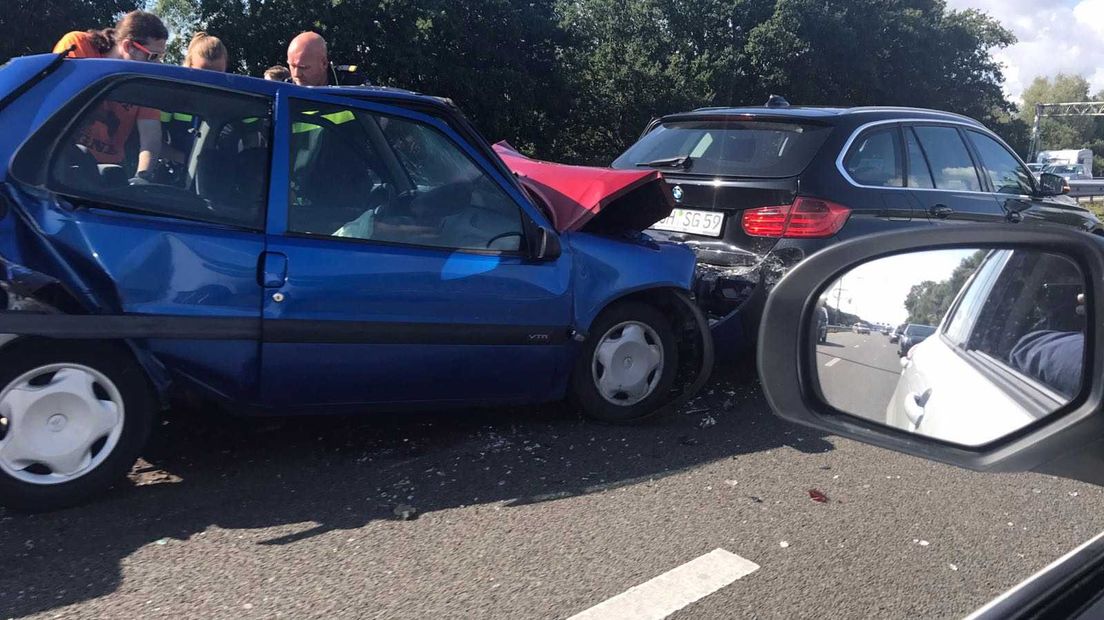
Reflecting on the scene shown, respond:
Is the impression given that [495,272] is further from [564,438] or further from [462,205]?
[564,438]

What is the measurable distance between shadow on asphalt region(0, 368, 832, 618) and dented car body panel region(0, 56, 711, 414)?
312 mm

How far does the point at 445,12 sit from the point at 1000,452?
867 inches

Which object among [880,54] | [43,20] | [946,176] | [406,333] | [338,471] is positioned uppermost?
[880,54]

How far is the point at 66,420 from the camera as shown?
334 centimetres

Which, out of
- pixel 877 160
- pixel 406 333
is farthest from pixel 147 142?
pixel 877 160

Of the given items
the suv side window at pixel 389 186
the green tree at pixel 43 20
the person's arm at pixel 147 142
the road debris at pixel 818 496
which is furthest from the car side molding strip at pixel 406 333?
the green tree at pixel 43 20

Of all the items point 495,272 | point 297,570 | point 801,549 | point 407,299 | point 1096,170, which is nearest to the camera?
point 297,570

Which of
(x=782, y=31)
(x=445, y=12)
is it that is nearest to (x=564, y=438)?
(x=445, y=12)

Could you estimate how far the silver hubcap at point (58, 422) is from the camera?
325cm

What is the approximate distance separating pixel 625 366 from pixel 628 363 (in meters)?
0.02

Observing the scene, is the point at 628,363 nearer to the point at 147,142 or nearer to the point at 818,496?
the point at 818,496

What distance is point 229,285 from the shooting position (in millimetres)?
3572

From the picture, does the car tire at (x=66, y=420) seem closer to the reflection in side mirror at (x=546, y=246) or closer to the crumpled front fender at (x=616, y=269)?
the reflection in side mirror at (x=546, y=246)

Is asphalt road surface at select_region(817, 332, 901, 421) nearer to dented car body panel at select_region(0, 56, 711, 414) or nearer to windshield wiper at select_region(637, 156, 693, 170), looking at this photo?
dented car body panel at select_region(0, 56, 711, 414)
